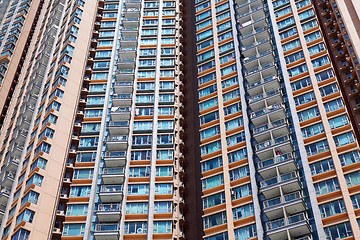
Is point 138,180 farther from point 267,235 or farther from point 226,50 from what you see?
point 226,50

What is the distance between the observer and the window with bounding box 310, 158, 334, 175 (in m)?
65.7

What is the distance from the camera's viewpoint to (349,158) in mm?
65312

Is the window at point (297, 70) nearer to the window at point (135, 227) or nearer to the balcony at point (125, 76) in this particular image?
the balcony at point (125, 76)

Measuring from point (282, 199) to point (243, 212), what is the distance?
18.6 ft

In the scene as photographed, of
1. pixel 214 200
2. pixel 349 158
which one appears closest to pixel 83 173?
pixel 214 200

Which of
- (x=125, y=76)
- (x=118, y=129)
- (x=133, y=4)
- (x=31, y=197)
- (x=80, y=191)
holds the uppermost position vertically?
(x=133, y=4)

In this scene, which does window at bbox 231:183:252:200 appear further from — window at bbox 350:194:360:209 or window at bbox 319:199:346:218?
window at bbox 350:194:360:209

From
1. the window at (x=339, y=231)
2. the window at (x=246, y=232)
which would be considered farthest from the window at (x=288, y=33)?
the window at (x=339, y=231)

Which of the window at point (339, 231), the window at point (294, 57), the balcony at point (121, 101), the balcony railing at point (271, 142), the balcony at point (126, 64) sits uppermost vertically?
the balcony at point (126, 64)

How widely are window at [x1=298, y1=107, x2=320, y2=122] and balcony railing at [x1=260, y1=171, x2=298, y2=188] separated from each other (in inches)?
360

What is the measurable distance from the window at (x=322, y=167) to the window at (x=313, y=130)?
196 inches

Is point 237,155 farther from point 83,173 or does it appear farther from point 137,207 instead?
point 83,173

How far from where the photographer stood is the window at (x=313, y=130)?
70000mm

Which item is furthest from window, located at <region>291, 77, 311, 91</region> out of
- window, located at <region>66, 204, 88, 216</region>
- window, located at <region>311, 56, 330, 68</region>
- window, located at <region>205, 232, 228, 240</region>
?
window, located at <region>66, 204, 88, 216</region>
